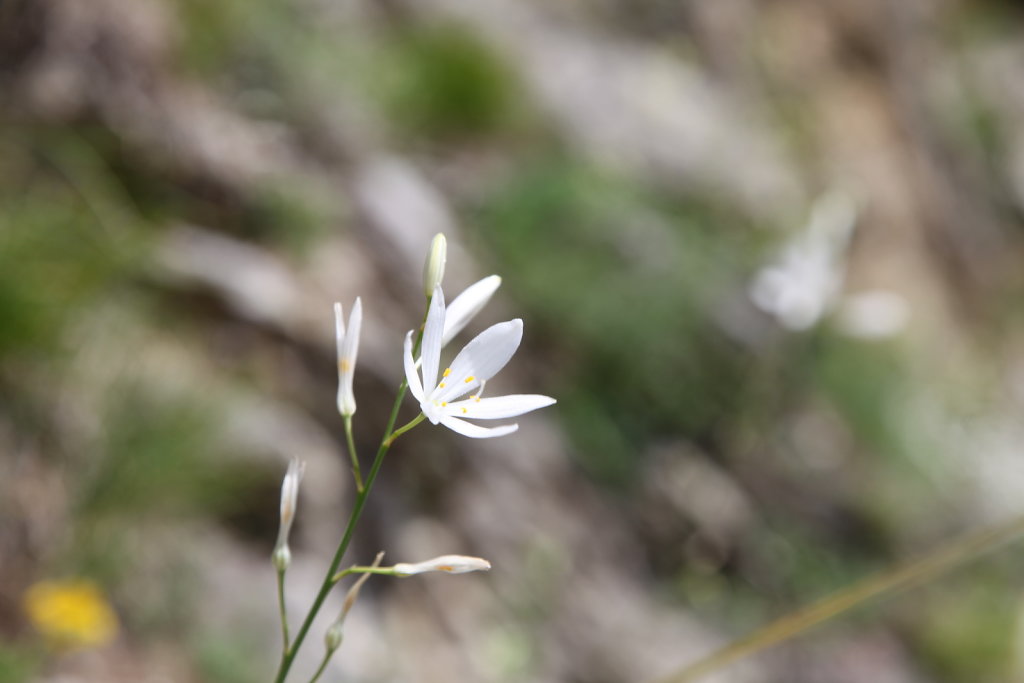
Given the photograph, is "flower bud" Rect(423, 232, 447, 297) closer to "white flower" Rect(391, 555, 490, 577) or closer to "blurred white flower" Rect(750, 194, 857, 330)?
"white flower" Rect(391, 555, 490, 577)

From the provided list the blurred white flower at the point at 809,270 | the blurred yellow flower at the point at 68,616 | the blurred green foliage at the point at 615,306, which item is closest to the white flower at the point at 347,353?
the blurred yellow flower at the point at 68,616

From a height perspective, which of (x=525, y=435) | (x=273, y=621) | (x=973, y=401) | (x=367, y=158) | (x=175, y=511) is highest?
(x=973, y=401)

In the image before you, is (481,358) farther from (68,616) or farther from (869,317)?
(869,317)

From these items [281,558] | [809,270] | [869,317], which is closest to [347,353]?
[281,558]

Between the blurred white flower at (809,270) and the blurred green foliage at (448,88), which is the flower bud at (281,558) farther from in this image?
the blurred green foliage at (448,88)

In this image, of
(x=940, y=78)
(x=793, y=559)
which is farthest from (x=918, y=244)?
(x=793, y=559)

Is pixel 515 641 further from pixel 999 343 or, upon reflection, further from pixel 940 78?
pixel 940 78

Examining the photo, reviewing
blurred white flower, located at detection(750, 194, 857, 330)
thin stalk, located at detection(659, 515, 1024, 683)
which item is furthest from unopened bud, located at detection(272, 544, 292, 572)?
blurred white flower, located at detection(750, 194, 857, 330)

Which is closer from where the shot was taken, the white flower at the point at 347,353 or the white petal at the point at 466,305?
the white flower at the point at 347,353
